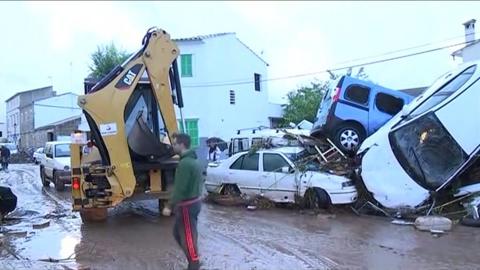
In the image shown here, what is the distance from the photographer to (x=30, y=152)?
5388cm

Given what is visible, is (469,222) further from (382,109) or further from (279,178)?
(382,109)

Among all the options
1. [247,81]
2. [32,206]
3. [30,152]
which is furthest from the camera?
[30,152]

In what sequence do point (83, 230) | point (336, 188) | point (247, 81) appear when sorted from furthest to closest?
point (247, 81), point (336, 188), point (83, 230)

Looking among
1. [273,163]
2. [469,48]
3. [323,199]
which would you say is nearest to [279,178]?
[273,163]

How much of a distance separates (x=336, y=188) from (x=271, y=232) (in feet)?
9.05

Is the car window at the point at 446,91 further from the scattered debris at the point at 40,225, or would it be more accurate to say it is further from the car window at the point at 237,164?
the scattered debris at the point at 40,225

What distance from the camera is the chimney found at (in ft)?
95.8

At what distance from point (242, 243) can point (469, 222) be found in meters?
4.41

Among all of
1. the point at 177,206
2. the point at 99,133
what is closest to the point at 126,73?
the point at 99,133

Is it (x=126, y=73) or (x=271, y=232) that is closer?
(x=271, y=232)

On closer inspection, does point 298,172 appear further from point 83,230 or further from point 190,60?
point 190,60

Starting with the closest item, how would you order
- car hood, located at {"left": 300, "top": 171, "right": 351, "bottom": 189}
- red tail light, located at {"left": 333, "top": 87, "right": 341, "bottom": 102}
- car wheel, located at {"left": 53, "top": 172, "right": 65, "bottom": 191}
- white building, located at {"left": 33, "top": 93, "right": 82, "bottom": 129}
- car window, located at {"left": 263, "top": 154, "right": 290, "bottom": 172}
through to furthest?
car hood, located at {"left": 300, "top": 171, "right": 351, "bottom": 189} → car window, located at {"left": 263, "top": 154, "right": 290, "bottom": 172} → red tail light, located at {"left": 333, "top": 87, "right": 341, "bottom": 102} → car wheel, located at {"left": 53, "top": 172, "right": 65, "bottom": 191} → white building, located at {"left": 33, "top": 93, "right": 82, "bottom": 129}

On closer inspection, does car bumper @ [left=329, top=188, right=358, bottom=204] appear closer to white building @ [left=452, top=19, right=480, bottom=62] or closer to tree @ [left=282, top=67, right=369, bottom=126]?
white building @ [left=452, top=19, right=480, bottom=62]

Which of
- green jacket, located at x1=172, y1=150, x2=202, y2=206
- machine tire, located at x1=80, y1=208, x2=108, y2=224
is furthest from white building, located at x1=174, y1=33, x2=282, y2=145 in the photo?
green jacket, located at x1=172, y1=150, x2=202, y2=206
